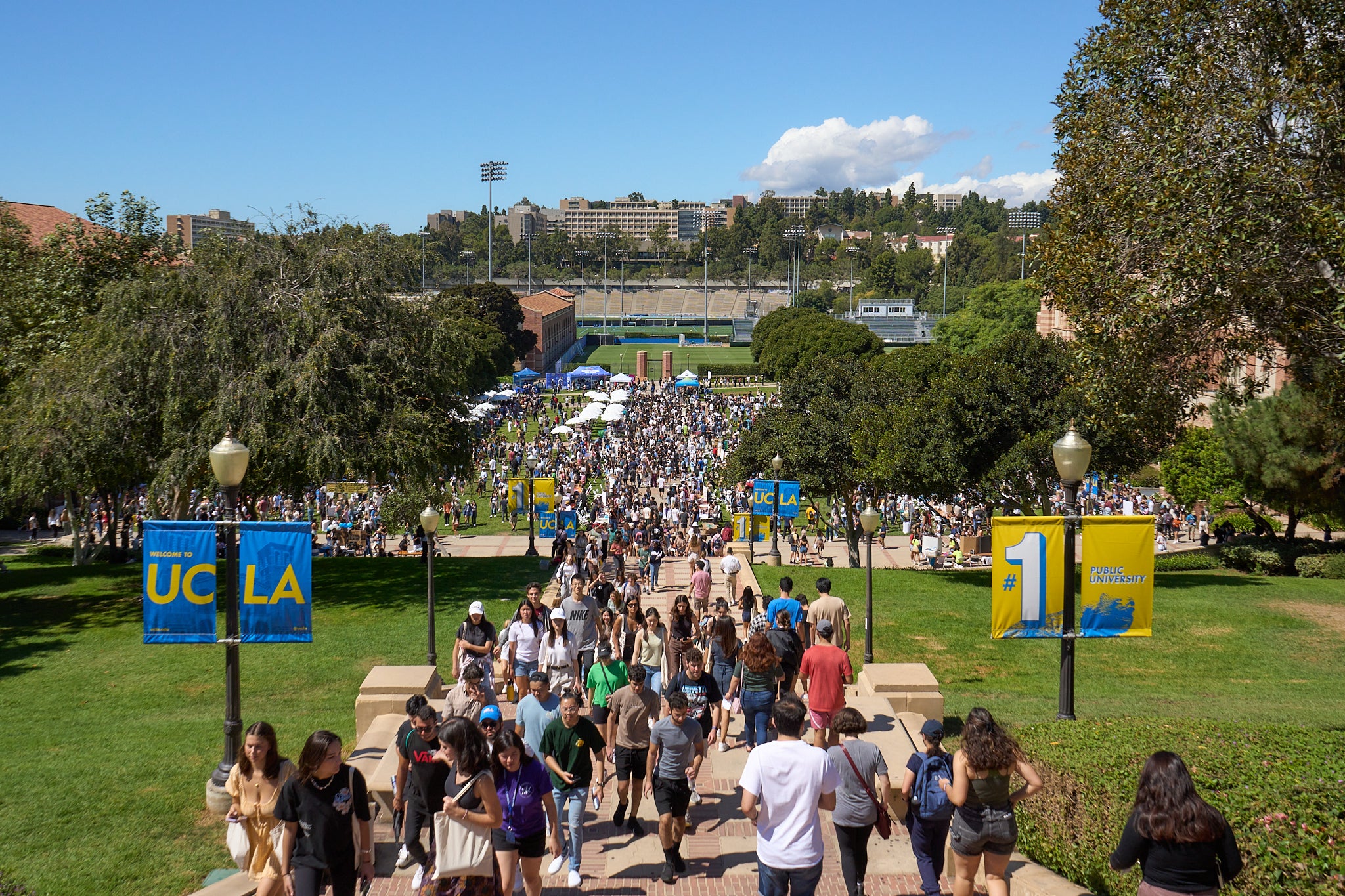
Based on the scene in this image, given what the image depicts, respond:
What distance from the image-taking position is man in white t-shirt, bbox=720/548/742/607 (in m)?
15.1

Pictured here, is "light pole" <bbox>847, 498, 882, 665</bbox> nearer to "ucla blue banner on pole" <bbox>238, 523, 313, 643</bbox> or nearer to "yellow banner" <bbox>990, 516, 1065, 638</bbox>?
"yellow banner" <bbox>990, 516, 1065, 638</bbox>

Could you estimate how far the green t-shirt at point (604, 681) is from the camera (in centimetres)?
793

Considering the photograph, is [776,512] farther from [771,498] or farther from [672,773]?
[672,773]

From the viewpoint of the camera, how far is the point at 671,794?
649 centimetres

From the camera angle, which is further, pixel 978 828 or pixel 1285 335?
pixel 1285 335

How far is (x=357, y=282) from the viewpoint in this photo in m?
19.1

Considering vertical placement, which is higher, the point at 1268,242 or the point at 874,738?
the point at 1268,242

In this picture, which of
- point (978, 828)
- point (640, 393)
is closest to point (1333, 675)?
point (978, 828)

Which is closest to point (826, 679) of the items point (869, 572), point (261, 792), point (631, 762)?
point (631, 762)

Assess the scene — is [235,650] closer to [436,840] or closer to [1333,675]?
[436,840]

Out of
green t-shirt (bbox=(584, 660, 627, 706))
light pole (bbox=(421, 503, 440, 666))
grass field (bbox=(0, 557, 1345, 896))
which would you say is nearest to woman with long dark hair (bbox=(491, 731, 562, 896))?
green t-shirt (bbox=(584, 660, 627, 706))

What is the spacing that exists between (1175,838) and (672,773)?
9.91ft

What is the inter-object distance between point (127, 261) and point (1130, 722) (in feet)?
72.3

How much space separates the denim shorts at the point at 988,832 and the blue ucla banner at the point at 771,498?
1630 cm
